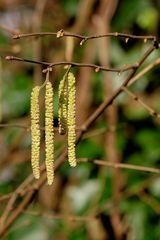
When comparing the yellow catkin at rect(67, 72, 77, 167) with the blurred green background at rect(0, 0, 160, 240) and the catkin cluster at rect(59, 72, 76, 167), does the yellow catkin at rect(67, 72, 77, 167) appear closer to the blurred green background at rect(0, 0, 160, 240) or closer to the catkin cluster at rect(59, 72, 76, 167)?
the catkin cluster at rect(59, 72, 76, 167)

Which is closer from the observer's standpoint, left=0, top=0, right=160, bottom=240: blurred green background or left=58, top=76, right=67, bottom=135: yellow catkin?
left=58, top=76, right=67, bottom=135: yellow catkin

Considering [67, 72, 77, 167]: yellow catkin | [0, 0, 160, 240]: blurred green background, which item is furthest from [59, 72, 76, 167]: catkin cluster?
[0, 0, 160, 240]: blurred green background

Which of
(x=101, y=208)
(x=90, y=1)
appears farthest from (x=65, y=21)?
(x=101, y=208)

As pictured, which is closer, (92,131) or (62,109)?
(62,109)

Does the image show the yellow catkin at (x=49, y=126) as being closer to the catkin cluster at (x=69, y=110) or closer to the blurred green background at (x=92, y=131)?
the catkin cluster at (x=69, y=110)

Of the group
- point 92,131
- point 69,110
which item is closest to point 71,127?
point 69,110

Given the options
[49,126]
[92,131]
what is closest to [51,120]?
[49,126]

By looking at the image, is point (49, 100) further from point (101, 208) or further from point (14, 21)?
point (14, 21)

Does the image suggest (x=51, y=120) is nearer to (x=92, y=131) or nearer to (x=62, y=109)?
(x=62, y=109)
